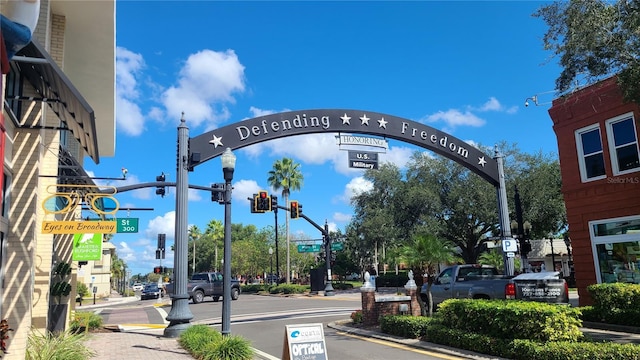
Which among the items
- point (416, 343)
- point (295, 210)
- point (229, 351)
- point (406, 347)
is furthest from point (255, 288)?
point (229, 351)

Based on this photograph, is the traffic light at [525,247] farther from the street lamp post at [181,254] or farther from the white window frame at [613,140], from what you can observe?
the street lamp post at [181,254]

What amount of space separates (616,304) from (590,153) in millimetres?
5725

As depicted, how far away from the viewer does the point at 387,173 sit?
133 feet

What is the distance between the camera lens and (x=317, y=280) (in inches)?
1489

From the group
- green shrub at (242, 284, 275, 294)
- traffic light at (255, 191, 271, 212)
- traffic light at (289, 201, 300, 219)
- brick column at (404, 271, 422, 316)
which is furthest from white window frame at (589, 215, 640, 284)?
green shrub at (242, 284, 275, 294)

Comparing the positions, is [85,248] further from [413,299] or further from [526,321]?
[526,321]

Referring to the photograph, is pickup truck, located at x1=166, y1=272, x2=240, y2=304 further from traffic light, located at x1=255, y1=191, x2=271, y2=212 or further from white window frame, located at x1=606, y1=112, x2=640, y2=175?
white window frame, located at x1=606, y1=112, x2=640, y2=175

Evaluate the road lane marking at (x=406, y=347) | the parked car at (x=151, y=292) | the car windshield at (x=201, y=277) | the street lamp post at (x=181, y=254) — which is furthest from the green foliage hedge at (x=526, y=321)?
the parked car at (x=151, y=292)

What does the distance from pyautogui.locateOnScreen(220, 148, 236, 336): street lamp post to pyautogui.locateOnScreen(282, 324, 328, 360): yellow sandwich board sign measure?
382 cm

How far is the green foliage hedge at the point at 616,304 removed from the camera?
11766 millimetres

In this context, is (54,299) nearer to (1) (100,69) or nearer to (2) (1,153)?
(1) (100,69)

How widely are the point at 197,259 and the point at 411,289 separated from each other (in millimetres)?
97131

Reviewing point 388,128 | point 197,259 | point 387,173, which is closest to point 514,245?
point 388,128

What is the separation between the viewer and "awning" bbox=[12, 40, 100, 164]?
7.05 m
